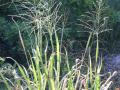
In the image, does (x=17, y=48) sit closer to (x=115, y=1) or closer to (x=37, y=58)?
(x=115, y=1)

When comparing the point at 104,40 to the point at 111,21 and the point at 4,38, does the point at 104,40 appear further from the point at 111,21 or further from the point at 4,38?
the point at 4,38

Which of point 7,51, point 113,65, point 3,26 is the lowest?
point 113,65

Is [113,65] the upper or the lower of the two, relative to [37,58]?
lower

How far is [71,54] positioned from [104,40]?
0.95 meters

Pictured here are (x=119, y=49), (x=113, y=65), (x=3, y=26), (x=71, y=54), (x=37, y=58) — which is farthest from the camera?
(x=119, y=49)

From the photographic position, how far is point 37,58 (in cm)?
289

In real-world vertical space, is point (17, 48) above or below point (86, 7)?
below

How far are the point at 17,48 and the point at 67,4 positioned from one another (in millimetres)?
1091

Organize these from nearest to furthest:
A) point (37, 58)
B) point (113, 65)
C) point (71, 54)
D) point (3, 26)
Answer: point (37, 58)
point (3, 26)
point (71, 54)
point (113, 65)

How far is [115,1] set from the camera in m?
7.08

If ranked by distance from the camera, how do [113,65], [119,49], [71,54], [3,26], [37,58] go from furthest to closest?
[119,49] → [113,65] → [71,54] → [3,26] → [37,58]

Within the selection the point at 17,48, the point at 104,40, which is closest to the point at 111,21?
the point at 104,40

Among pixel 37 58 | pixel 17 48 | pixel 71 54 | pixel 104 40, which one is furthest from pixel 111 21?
pixel 37 58

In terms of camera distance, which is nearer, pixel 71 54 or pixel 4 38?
pixel 4 38
